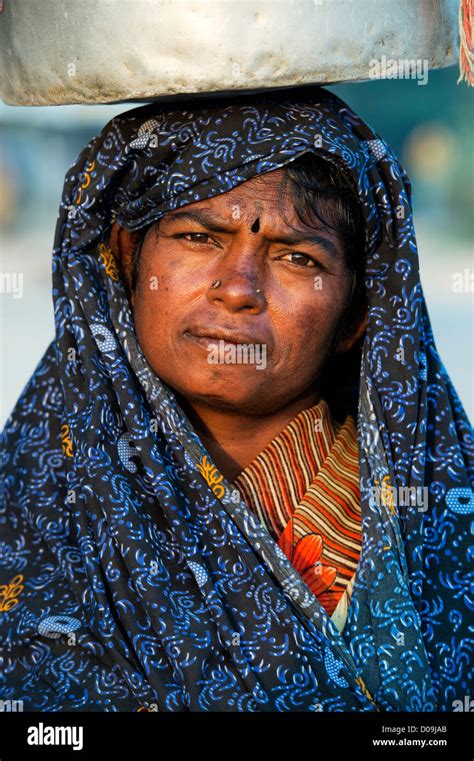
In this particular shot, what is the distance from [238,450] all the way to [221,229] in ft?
1.85

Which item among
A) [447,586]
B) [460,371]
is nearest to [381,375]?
[447,586]

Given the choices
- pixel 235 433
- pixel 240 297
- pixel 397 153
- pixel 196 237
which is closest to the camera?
pixel 240 297

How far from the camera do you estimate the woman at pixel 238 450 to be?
2.24m

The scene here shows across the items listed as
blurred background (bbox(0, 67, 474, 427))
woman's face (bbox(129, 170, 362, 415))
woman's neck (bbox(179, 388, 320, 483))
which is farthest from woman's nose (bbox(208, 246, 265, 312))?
blurred background (bbox(0, 67, 474, 427))

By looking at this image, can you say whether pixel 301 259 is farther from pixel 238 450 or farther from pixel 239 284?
pixel 238 450

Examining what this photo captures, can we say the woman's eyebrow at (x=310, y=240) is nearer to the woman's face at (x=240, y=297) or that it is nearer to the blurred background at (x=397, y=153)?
the woman's face at (x=240, y=297)

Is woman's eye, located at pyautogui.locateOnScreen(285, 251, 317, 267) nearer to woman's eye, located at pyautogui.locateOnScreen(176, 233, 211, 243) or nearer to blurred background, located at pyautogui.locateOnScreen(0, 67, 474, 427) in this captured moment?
woman's eye, located at pyautogui.locateOnScreen(176, 233, 211, 243)

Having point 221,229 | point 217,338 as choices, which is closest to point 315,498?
point 217,338

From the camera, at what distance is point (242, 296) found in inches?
90.4

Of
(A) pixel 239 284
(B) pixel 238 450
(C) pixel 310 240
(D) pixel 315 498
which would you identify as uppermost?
(C) pixel 310 240

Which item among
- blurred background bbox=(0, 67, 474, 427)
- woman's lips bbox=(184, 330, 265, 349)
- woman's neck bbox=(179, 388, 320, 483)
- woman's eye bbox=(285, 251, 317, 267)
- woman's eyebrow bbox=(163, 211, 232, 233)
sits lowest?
woman's neck bbox=(179, 388, 320, 483)

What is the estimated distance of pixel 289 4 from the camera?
6.63ft

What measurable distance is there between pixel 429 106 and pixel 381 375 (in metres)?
11.3

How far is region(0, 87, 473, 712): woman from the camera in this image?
2238 mm
